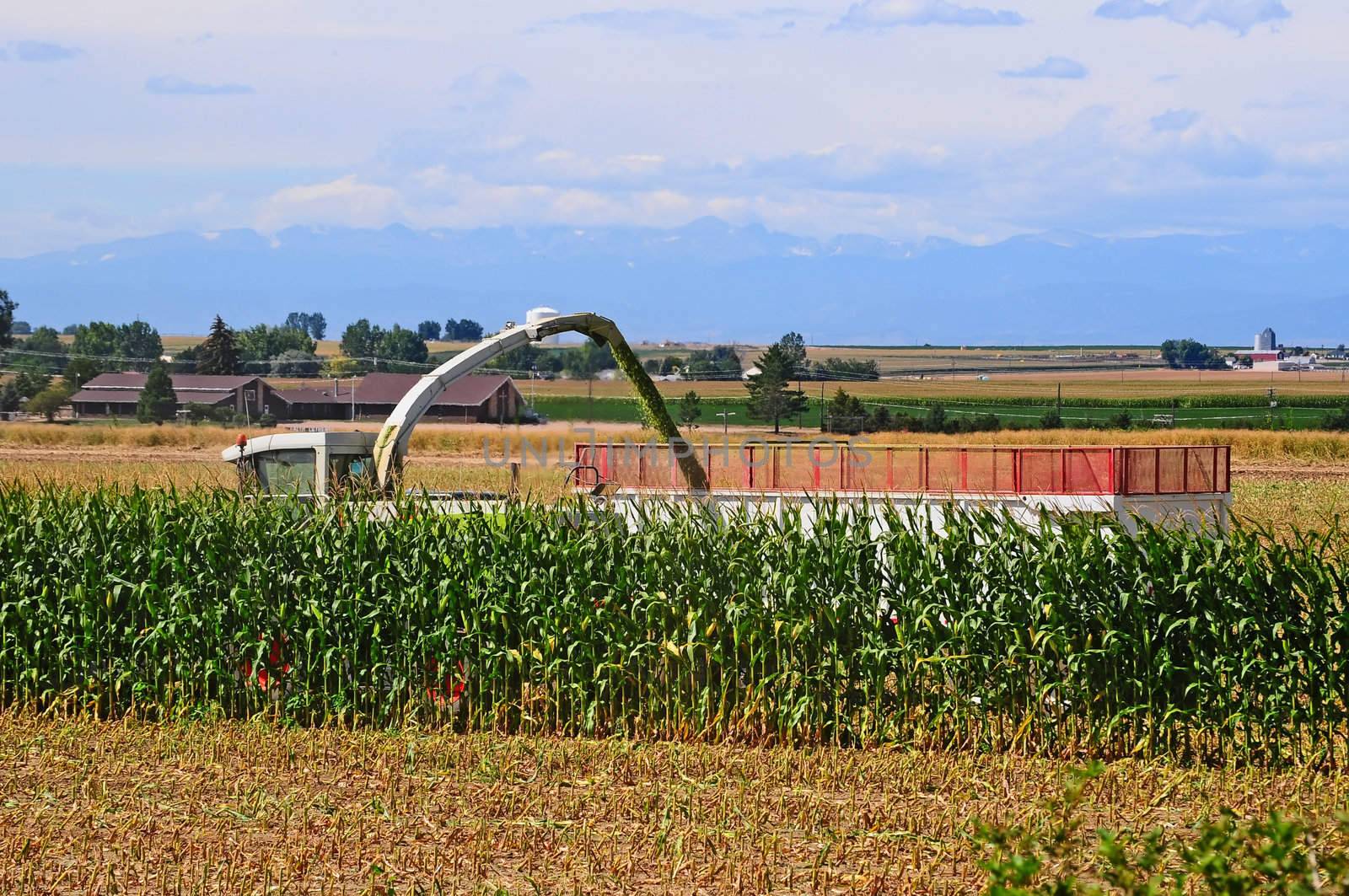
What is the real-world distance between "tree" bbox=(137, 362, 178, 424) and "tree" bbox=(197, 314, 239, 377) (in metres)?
20.6

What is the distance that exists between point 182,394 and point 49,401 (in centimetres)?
1111

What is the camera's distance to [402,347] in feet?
441

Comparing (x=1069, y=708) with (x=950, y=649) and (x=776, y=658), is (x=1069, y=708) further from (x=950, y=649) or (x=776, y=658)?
(x=776, y=658)

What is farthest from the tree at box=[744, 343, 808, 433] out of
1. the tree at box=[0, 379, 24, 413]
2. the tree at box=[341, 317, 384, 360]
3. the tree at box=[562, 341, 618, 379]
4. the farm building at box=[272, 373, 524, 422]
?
the tree at box=[341, 317, 384, 360]

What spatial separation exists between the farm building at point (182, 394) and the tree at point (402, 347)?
30.8 m

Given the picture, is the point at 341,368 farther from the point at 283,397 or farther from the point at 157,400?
the point at 157,400

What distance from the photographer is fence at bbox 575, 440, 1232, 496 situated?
56.0 ft

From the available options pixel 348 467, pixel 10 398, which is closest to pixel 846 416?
pixel 348 467

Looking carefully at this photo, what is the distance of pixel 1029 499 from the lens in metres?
16.8

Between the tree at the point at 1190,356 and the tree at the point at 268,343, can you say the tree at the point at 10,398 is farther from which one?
the tree at the point at 1190,356

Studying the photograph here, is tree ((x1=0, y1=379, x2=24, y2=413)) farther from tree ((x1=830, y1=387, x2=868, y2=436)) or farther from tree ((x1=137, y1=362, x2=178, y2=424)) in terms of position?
tree ((x1=830, y1=387, x2=868, y2=436))

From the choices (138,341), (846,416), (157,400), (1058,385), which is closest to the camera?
(846,416)

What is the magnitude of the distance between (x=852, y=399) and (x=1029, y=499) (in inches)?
2243

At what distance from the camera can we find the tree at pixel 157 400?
8312 centimetres
